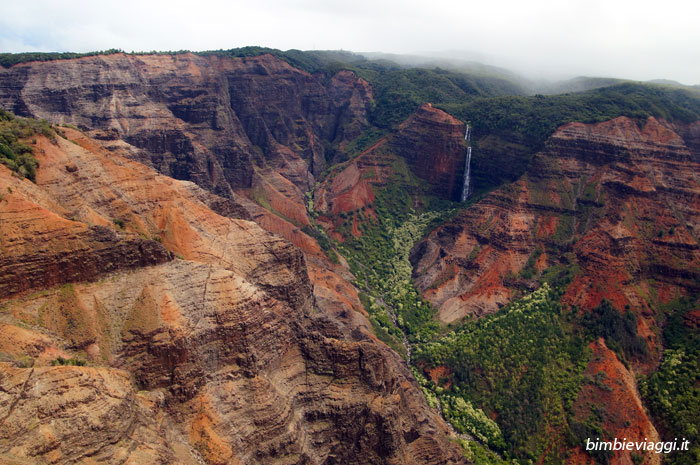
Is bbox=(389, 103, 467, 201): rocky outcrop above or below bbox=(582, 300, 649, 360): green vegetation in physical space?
above

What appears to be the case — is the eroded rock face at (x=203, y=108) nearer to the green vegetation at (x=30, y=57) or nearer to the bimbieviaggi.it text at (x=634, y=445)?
the green vegetation at (x=30, y=57)

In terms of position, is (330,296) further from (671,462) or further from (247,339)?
(671,462)

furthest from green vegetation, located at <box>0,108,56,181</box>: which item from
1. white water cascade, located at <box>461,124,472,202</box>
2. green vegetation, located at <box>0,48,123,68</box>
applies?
white water cascade, located at <box>461,124,472,202</box>

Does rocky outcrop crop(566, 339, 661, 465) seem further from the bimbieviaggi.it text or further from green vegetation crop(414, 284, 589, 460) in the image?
green vegetation crop(414, 284, 589, 460)

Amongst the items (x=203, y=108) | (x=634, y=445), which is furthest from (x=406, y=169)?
(x=634, y=445)

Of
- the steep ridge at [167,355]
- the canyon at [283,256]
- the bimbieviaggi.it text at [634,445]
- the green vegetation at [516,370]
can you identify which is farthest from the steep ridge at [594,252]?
the steep ridge at [167,355]

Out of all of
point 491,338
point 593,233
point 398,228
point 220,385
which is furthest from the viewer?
point 398,228

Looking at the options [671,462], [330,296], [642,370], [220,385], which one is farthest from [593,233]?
[220,385]
